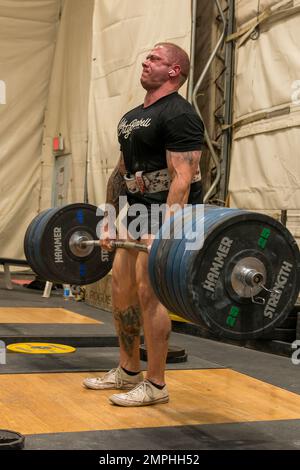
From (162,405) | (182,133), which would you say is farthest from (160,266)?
(162,405)

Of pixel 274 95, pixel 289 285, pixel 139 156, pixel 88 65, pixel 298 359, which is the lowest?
pixel 298 359

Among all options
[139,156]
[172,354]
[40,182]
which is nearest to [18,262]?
[40,182]

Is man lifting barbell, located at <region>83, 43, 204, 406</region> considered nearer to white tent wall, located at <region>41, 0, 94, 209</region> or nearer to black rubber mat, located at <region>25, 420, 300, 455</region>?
black rubber mat, located at <region>25, 420, 300, 455</region>

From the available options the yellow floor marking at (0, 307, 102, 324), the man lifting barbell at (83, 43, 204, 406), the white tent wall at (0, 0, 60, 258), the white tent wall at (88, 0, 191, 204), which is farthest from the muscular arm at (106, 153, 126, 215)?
the white tent wall at (0, 0, 60, 258)

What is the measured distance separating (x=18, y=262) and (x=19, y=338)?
9.25ft

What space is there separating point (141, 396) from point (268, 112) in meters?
2.43

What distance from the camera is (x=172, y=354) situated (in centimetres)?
344

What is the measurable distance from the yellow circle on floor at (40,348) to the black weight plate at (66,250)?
1.47ft

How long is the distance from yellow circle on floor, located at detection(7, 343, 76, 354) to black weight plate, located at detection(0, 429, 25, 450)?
1473mm

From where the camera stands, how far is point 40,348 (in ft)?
11.8

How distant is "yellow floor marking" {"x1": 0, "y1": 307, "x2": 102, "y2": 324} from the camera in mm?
4770

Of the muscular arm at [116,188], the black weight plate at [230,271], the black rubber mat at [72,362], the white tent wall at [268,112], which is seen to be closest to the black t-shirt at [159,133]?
the muscular arm at [116,188]

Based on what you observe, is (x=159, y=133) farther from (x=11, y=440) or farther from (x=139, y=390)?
(x=11, y=440)
